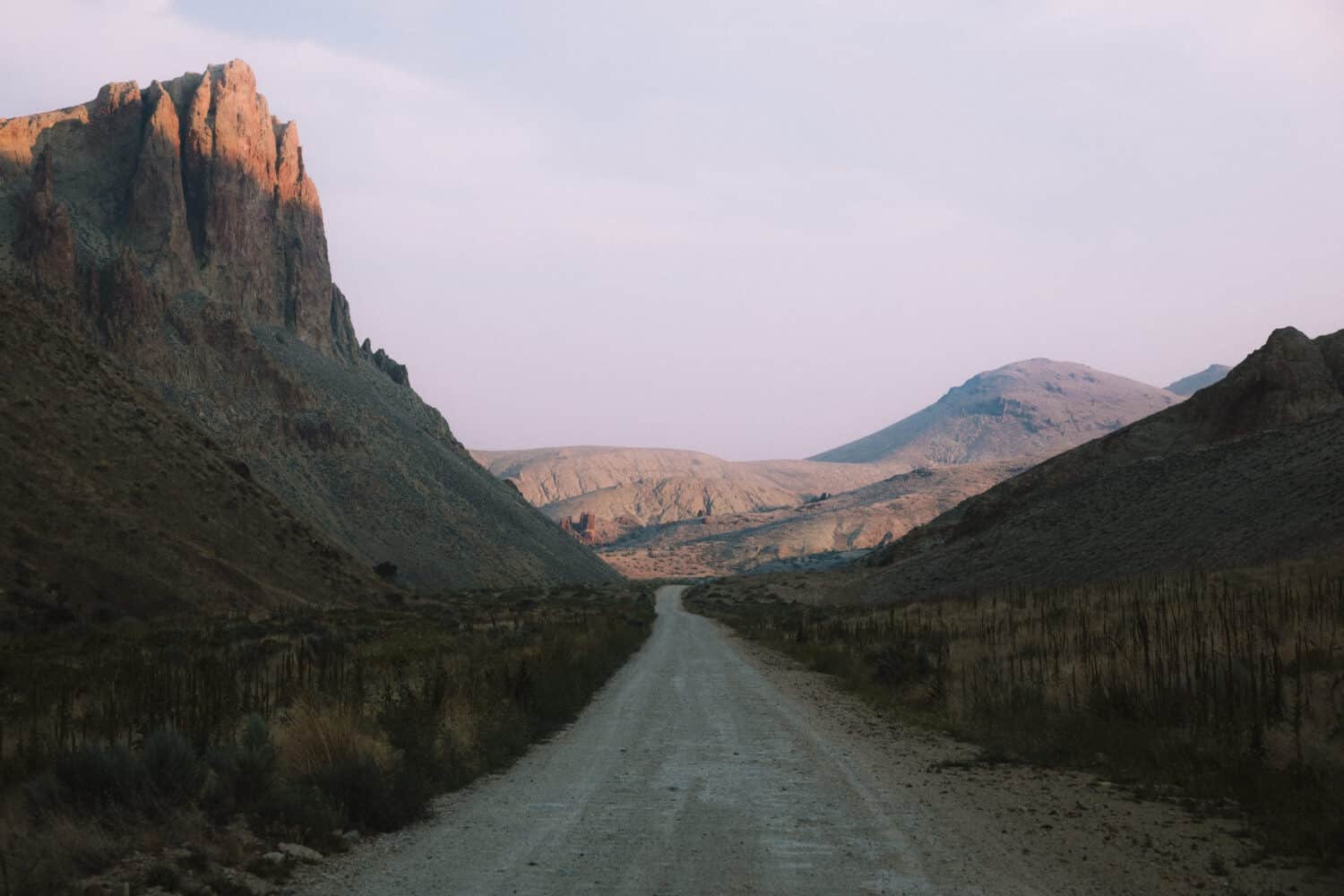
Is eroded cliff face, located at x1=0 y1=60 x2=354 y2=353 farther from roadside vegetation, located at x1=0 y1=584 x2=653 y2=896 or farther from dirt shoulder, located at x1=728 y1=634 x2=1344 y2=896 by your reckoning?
dirt shoulder, located at x1=728 y1=634 x2=1344 y2=896

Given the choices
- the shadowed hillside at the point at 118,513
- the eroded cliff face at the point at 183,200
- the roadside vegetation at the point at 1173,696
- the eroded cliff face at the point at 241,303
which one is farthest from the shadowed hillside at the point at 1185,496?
the eroded cliff face at the point at 183,200

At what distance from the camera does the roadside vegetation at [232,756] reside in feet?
22.2

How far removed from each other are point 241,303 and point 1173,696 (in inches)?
3826

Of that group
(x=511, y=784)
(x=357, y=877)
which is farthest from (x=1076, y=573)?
(x=357, y=877)

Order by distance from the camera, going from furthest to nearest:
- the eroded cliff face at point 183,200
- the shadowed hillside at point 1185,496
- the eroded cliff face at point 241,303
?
1. the eroded cliff face at point 183,200
2. the eroded cliff face at point 241,303
3. the shadowed hillside at point 1185,496

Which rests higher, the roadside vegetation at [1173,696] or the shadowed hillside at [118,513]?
the shadowed hillside at [118,513]

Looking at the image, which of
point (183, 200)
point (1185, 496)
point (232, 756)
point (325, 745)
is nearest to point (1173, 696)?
point (325, 745)

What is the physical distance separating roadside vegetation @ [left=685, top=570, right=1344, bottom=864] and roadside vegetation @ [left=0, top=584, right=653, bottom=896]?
7247mm

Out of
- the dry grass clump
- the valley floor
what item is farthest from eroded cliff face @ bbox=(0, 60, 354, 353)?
the valley floor

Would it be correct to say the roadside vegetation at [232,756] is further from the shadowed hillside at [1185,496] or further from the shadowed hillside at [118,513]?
the shadowed hillside at [1185,496]

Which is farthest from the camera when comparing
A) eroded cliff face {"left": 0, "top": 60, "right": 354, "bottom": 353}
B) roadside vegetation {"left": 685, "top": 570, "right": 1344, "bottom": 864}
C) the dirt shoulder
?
eroded cliff face {"left": 0, "top": 60, "right": 354, "bottom": 353}

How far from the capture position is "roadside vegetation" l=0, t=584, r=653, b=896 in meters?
6.77

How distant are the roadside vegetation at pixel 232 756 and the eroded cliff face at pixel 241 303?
5624cm

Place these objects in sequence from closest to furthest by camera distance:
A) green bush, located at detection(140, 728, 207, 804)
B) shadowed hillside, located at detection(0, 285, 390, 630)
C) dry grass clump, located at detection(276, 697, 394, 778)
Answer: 1. green bush, located at detection(140, 728, 207, 804)
2. dry grass clump, located at detection(276, 697, 394, 778)
3. shadowed hillside, located at detection(0, 285, 390, 630)
